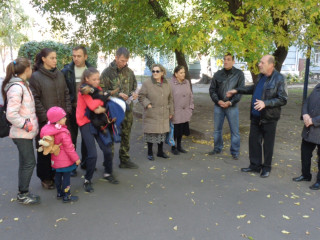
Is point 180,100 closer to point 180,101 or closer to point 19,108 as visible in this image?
point 180,101

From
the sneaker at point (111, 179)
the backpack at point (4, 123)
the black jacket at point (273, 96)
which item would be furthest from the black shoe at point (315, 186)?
the backpack at point (4, 123)

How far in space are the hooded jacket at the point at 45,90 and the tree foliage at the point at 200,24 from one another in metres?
2.31

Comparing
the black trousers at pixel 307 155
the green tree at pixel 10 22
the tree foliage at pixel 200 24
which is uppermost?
the green tree at pixel 10 22

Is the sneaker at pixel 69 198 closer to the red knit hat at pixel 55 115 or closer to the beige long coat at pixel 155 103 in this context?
the red knit hat at pixel 55 115

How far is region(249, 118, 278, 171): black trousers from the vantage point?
15.5ft

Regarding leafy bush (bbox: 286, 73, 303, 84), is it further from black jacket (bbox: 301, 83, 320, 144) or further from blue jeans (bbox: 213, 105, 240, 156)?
black jacket (bbox: 301, 83, 320, 144)

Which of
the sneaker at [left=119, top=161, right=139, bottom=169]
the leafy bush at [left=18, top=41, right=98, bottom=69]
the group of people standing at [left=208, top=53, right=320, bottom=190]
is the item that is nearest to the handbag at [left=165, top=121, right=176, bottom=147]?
the sneaker at [left=119, top=161, right=139, bottom=169]

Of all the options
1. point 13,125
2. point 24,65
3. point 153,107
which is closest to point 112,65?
point 153,107

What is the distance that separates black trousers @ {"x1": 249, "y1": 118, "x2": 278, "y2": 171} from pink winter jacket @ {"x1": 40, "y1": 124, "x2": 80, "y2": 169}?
287 centimetres

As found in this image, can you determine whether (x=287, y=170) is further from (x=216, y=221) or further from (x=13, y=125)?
(x=13, y=125)

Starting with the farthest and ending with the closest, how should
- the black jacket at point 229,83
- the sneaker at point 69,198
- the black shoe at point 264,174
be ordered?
the black jacket at point 229,83, the black shoe at point 264,174, the sneaker at point 69,198

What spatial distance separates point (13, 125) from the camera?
143 inches

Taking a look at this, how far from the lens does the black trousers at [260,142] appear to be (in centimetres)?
472

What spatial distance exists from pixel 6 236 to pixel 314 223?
3.36m
